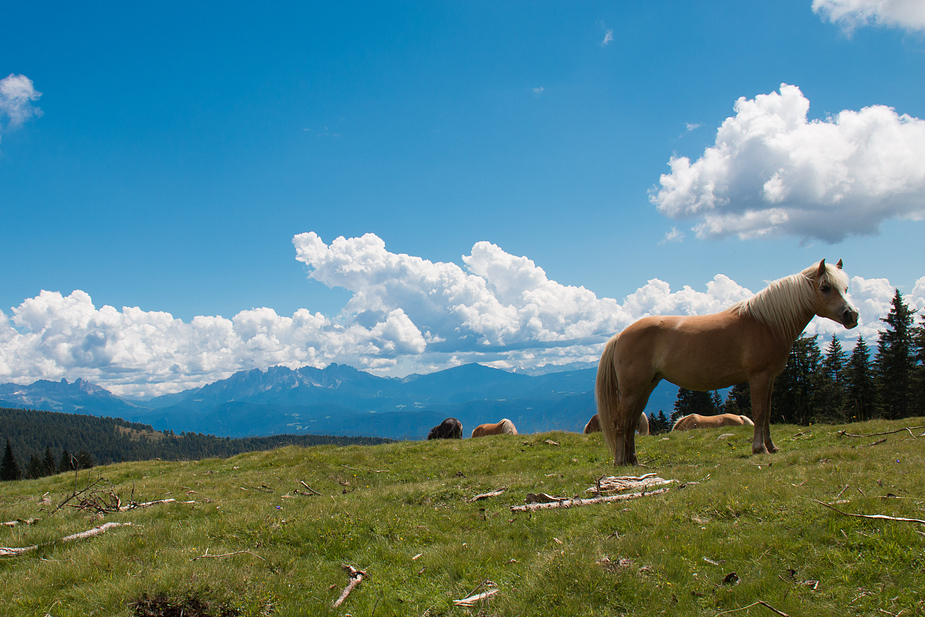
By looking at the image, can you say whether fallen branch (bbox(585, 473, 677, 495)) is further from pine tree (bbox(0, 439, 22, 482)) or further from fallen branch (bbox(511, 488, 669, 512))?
pine tree (bbox(0, 439, 22, 482))

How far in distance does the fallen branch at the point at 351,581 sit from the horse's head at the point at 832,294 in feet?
37.6

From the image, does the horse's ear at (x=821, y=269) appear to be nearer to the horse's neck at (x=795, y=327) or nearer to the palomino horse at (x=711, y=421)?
the horse's neck at (x=795, y=327)

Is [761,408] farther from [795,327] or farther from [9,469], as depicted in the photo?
[9,469]

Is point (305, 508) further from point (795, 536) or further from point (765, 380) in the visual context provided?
point (765, 380)

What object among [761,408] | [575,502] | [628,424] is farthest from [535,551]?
[761,408]

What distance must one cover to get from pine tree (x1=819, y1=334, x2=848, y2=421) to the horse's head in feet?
160

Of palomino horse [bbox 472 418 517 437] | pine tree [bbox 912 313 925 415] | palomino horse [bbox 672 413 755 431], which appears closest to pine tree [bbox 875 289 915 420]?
pine tree [bbox 912 313 925 415]

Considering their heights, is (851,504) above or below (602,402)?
below

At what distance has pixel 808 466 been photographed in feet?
28.0

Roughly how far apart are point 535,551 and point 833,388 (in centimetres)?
5908

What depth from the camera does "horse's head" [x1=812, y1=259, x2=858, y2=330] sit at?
10.9 metres

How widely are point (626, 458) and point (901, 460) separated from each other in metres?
5.90

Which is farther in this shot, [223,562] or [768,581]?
[223,562]

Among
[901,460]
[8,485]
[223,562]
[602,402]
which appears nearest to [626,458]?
[602,402]
